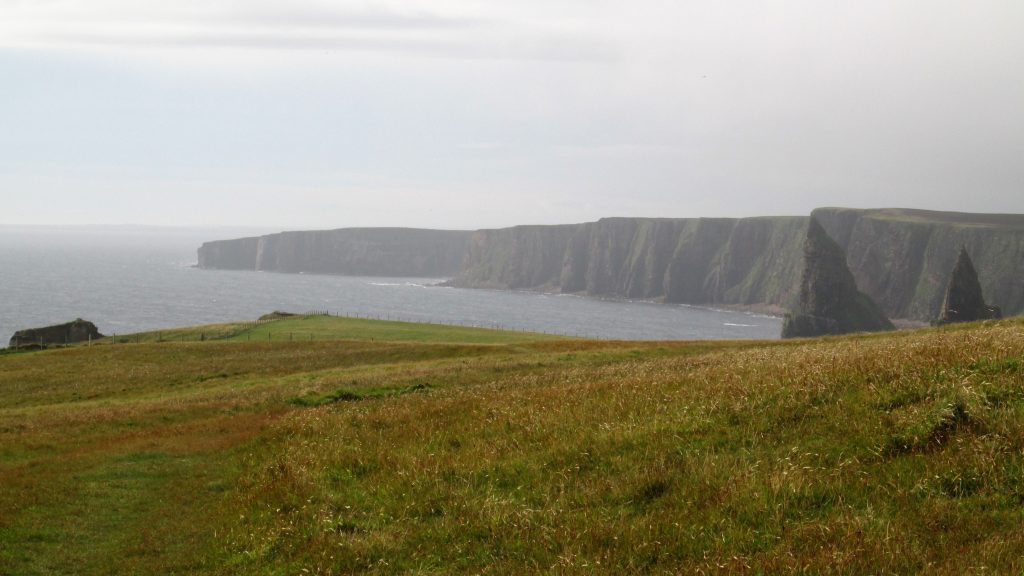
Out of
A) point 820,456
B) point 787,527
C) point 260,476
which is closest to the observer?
point 787,527

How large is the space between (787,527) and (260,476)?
10.4 m

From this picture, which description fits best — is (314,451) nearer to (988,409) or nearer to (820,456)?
(820,456)

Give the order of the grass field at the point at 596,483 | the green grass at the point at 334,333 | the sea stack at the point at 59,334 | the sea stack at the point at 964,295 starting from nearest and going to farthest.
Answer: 1. the grass field at the point at 596,483
2. the green grass at the point at 334,333
3. the sea stack at the point at 59,334
4. the sea stack at the point at 964,295

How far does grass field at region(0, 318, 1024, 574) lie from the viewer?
7.58 m

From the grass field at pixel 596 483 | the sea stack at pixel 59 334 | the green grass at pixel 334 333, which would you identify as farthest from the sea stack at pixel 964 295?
the grass field at pixel 596 483

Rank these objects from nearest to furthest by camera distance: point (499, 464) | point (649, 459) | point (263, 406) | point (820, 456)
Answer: point (820, 456), point (649, 459), point (499, 464), point (263, 406)

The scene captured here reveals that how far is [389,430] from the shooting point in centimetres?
1695

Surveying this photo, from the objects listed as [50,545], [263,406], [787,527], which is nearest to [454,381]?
[263,406]

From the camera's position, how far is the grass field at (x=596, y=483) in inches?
298

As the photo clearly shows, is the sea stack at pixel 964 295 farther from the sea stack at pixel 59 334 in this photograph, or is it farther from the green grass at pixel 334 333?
the sea stack at pixel 59 334

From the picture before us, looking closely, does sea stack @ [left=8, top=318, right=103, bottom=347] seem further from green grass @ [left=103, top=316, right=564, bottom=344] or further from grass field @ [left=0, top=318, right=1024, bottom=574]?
grass field @ [left=0, top=318, right=1024, bottom=574]

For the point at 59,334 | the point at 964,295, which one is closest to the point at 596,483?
the point at 59,334

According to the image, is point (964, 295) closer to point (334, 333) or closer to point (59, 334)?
point (334, 333)

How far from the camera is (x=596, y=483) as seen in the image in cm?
1005
